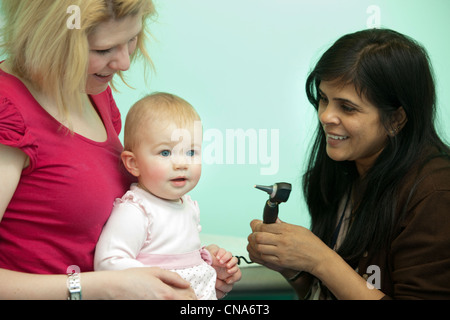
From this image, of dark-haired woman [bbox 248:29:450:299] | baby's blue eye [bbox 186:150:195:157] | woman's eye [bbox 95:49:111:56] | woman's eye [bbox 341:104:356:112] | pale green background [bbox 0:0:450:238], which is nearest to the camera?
woman's eye [bbox 95:49:111:56]

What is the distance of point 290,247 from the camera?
1509 millimetres

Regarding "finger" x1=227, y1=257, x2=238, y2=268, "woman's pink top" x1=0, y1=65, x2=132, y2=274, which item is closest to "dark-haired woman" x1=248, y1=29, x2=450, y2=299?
"finger" x1=227, y1=257, x2=238, y2=268

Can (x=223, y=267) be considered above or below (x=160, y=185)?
below

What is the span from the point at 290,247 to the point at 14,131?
80cm

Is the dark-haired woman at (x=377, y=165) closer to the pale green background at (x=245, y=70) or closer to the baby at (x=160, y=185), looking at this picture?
the baby at (x=160, y=185)

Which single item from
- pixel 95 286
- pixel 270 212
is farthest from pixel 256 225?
pixel 95 286

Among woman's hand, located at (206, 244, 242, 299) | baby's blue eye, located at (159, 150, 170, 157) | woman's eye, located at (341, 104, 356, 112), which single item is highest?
woman's eye, located at (341, 104, 356, 112)

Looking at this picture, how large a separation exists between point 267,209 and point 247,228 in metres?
0.67

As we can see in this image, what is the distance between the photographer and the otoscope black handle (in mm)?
1486

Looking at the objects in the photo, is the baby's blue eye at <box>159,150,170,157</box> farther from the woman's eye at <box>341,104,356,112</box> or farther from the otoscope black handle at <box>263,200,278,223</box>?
the woman's eye at <box>341,104,356,112</box>

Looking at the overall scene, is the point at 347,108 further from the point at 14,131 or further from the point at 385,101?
the point at 14,131

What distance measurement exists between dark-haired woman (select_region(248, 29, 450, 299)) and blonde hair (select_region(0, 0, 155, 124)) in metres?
0.66

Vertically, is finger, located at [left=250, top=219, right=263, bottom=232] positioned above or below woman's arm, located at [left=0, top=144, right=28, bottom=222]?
below

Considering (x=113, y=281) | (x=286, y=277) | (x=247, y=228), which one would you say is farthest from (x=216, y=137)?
(x=113, y=281)
